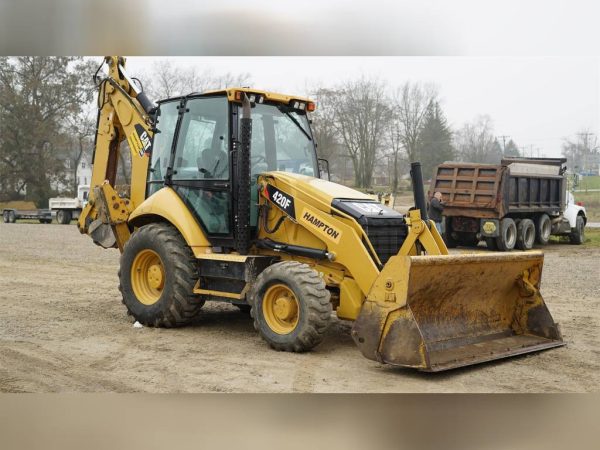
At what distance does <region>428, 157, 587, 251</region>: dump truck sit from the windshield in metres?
10.6

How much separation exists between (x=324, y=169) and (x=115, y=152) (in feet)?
9.60

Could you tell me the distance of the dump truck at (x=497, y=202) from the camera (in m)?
17.6

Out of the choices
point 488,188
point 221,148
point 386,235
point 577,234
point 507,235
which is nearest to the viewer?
point 386,235

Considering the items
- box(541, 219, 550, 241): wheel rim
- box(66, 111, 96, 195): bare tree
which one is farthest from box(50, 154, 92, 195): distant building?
box(541, 219, 550, 241): wheel rim

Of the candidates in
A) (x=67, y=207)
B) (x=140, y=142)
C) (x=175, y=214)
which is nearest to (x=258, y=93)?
(x=175, y=214)

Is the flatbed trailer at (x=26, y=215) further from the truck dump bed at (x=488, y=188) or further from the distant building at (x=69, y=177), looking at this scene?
the truck dump bed at (x=488, y=188)

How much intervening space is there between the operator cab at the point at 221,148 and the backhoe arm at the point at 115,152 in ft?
2.16

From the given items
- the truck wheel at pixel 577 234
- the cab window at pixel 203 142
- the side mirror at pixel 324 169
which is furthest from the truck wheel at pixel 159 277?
the truck wheel at pixel 577 234

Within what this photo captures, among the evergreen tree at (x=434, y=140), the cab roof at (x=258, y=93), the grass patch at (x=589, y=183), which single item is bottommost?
the cab roof at (x=258, y=93)

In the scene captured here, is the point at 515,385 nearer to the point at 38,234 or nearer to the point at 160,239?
the point at 160,239

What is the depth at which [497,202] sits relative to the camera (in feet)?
57.6

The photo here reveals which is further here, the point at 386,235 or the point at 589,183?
the point at 589,183

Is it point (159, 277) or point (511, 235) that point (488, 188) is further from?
point (159, 277)

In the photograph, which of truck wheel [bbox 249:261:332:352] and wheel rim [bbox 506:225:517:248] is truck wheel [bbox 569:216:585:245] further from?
truck wheel [bbox 249:261:332:352]
